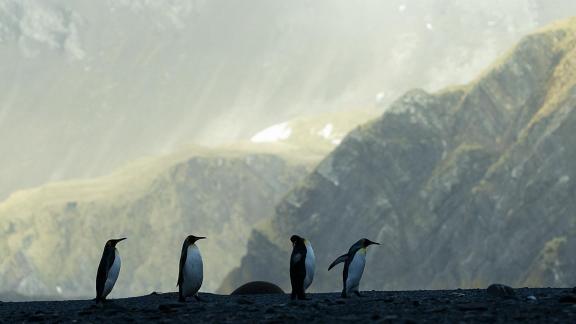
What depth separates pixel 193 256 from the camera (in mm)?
45906

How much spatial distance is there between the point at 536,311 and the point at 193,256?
60.9 ft

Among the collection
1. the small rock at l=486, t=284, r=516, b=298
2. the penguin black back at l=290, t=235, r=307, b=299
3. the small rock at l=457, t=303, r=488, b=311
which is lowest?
the small rock at l=457, t=303, r=488, b=311

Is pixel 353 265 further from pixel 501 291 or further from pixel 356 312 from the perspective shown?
pixel 356 312

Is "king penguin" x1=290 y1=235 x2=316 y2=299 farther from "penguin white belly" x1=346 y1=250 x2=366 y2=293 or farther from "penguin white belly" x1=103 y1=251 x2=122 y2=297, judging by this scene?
"penguin white belly" x1=103 y1=251 x2=122 y2=297

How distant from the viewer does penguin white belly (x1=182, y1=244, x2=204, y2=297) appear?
150ft

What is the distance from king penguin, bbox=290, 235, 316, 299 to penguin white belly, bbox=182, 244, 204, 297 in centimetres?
387

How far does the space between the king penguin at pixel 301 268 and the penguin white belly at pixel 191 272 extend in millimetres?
3866

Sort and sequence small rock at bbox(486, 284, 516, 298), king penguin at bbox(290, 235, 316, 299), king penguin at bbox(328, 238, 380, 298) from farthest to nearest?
king penguin at bbox(328, 238, 380, 298), king penguin at bbox(290, 235, 316, 299), small rock at bbox(486, 284, 516, 298)

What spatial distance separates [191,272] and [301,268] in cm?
460

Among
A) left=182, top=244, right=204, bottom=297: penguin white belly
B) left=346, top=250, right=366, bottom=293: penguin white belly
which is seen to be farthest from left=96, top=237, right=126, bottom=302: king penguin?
A: left=346, top=250, right=366, bottom=293: penguin white belly

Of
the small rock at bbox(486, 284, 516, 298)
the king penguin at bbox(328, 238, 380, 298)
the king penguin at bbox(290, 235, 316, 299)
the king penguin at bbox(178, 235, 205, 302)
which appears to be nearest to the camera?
the small rock at bbox(486, 284, 516, 298)

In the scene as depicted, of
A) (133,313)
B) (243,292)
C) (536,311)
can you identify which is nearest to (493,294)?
(536,311)

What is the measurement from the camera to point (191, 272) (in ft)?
150

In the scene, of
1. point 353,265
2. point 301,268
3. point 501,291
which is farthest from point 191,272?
point 501,291
